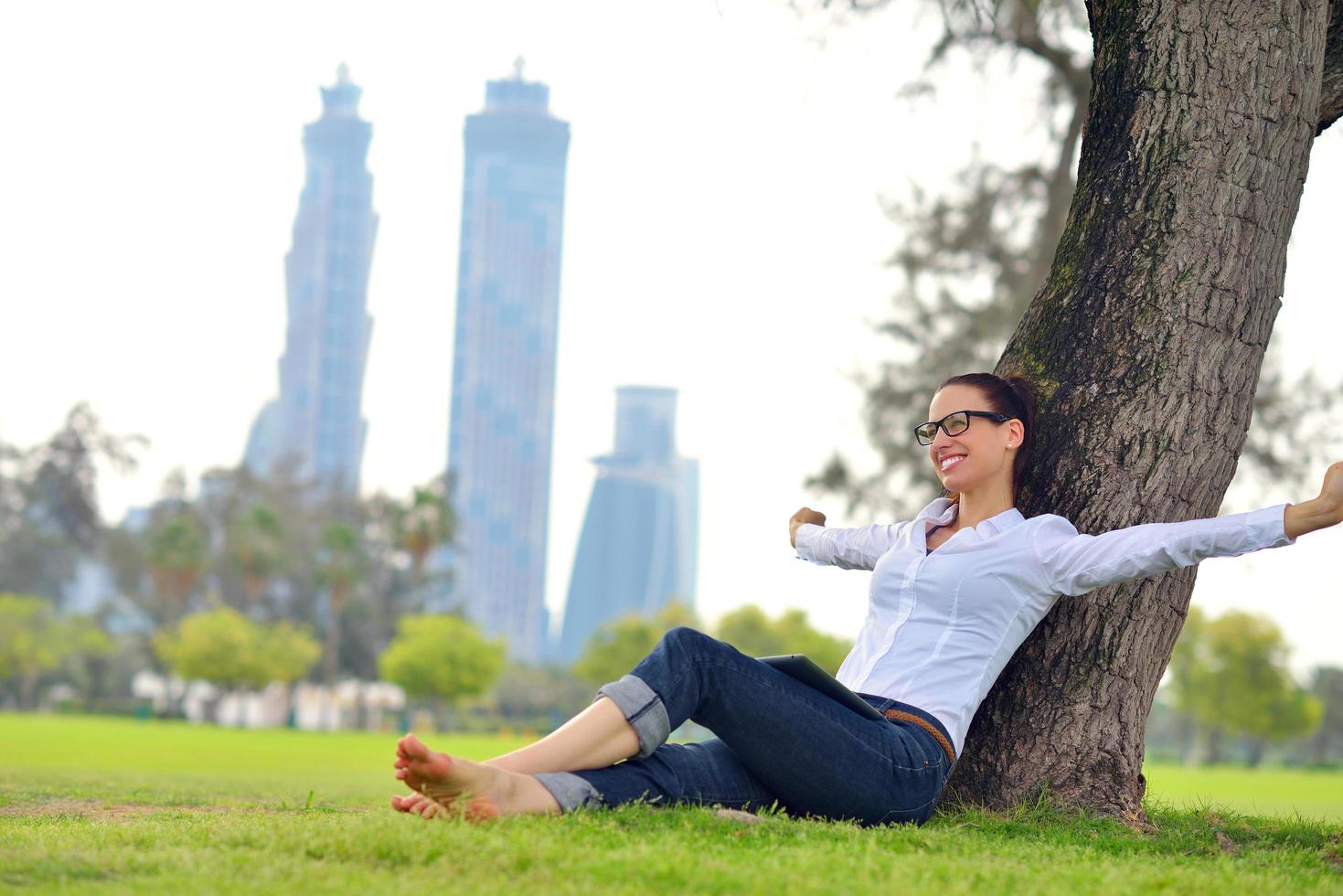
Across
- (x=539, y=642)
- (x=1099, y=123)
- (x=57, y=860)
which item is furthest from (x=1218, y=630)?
(x=539, y=642)

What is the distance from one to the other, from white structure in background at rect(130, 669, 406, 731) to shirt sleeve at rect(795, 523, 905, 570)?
52.0 metres

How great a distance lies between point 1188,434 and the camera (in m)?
4.18

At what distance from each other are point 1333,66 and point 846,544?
248 centimetres

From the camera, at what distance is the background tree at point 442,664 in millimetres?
46781

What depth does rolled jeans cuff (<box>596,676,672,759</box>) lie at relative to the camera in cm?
317

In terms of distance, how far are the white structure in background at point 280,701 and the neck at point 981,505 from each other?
5258cm

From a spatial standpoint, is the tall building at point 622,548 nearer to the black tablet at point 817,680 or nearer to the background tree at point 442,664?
the background tree at point 442,664

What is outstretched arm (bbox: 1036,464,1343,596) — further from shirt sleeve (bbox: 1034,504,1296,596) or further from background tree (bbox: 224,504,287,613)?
background tree (bbox: 224,504,287,613)

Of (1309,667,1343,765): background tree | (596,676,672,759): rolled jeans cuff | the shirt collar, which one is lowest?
(1309,667,1343,765): background tree

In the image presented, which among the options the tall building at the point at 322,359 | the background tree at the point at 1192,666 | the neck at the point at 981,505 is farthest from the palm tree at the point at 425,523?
the tall building at the point at 322,359

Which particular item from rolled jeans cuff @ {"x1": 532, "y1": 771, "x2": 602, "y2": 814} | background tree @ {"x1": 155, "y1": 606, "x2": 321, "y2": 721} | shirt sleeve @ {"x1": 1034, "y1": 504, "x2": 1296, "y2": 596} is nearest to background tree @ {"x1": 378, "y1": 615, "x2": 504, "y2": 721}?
background tree @ {"x1": 155, "y1": 606, "x2": 321, "y2": 721}

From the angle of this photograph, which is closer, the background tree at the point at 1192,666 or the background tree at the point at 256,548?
the background tree at the point at 1192,666

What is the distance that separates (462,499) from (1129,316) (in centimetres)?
18224

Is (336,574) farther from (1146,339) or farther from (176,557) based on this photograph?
(1146,339)
